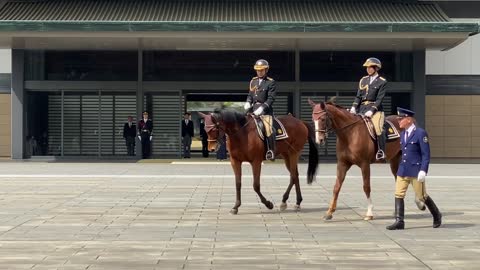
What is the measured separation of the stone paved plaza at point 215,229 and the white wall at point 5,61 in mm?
14181

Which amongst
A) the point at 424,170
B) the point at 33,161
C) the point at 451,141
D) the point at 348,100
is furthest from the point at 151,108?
the point at 424,170

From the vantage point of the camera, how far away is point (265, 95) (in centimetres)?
1252

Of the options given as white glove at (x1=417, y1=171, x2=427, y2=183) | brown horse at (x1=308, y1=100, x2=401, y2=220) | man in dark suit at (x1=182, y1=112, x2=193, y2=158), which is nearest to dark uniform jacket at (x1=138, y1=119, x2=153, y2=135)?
man in dark suit at (x1=182, y1=112, x2=193, y2=158)

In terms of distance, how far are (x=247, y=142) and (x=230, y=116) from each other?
0.59 meters

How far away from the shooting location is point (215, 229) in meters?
10.2

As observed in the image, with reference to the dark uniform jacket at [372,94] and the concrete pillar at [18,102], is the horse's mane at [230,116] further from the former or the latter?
the concrete pillar at [18,102]

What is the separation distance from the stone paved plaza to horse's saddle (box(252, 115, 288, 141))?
4.53 ft

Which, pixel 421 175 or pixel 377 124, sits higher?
pixel 377 124

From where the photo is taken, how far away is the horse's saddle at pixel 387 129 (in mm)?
11344

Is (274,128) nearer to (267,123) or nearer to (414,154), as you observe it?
(267,123)

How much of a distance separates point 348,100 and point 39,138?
13.9m

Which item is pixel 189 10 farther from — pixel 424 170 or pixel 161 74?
pixel 424 170

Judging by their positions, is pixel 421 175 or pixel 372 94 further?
pixel 372 94

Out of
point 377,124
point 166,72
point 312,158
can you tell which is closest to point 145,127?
point 166,72
